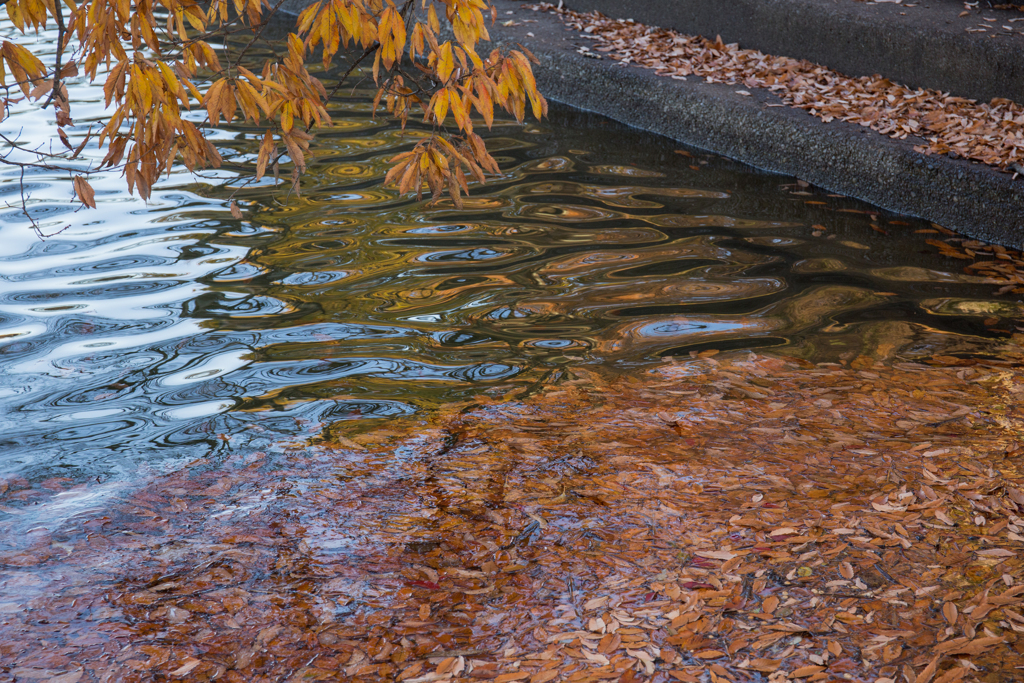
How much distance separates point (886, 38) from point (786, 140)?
167 centimetres

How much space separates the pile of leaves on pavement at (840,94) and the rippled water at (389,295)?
0.81 m

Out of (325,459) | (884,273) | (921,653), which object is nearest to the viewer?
(921,653)

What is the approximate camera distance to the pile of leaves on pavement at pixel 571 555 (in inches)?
116

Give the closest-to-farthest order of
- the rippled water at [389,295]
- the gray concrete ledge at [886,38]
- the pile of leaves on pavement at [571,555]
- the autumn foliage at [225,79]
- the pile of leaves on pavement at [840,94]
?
the autumn foliage at [225,79] < the pile of leaves on pavement at [571,555] < the rippled water at [389,295] < the pile of leaves on pavement at [840,94] < the gray concrete ledge at [886,38]

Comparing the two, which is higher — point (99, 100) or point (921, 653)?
point (99, 100)

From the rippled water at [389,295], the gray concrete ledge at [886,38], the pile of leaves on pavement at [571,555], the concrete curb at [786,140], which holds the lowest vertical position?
the pile of leaves on pavement at [571,555]

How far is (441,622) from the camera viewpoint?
10.3 feet

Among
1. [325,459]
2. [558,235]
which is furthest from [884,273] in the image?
[325,459]

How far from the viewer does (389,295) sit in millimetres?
6000

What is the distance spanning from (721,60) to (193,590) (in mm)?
8371

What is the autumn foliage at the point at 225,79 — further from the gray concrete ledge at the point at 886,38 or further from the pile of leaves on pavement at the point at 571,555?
the gray concrete ledge at the point at 886,38

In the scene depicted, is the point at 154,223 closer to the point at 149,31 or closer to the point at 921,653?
the point at 149,31

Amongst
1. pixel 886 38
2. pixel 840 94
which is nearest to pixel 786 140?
pixel 840 94

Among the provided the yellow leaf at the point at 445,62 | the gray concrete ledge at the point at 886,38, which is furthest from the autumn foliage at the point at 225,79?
the gray concrete ledge at the point at 886,38
